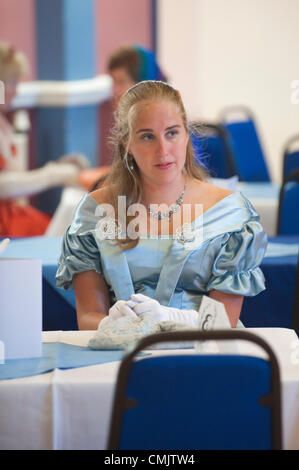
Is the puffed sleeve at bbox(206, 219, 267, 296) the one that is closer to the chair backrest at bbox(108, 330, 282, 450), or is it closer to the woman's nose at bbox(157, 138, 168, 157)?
the woman's nose at bbox(157, 138, 168, 157)

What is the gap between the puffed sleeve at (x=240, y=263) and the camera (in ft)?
6.35

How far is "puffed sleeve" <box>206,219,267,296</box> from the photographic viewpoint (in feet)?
6.35

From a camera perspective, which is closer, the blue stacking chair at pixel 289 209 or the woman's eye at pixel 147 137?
the woman's eye at pixel 147 137

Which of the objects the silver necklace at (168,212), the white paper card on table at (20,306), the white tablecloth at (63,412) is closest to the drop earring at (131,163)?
the silver necklace at (168,212)

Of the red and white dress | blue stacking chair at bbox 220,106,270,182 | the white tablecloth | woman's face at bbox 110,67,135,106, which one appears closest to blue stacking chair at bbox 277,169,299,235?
woman's face at bbox 110,67,135,106

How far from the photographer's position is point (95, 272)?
6.75 ft

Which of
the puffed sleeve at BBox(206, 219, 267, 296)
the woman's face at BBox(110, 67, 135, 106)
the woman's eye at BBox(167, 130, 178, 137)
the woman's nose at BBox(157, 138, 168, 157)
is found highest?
the woman's face at BBox(110, 67, 135, 106)

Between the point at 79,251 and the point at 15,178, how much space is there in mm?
2404

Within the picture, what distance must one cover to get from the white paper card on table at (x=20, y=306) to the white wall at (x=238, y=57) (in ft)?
16.8

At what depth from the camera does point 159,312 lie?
5.71 ft

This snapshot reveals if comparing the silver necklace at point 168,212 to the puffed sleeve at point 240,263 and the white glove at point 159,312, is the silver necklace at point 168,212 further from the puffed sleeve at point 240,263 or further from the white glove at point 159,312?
the white glove at point 159,312

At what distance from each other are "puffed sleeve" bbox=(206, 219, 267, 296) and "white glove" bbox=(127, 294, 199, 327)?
182mm

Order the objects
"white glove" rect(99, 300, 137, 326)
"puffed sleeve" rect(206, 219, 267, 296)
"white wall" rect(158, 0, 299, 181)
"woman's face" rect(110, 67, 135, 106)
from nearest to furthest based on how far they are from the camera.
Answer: "white glove" rect(99, 300, 137, 326) → "puffed sleeve" rect(206, 219, 267, 296) → "woman's face" rect(110, 67, 135, 106) → "white wall" rect(158, 0, 299, 181)

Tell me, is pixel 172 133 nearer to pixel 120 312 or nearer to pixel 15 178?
pixel 120 312
